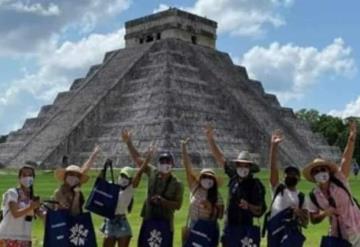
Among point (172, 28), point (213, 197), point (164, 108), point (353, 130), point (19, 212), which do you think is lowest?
point (19, 212)

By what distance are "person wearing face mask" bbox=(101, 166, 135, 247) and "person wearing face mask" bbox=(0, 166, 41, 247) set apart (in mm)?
1325

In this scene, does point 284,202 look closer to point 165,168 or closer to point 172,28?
point 165,168

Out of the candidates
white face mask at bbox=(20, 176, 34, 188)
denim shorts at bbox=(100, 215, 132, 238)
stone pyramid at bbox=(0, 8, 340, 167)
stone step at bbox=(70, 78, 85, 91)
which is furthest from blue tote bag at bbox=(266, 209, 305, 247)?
stone step at bbox=(70, 78, 85, 91)

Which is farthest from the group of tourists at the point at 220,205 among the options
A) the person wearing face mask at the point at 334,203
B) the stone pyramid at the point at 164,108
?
the stone pyramid at the point at 164,108

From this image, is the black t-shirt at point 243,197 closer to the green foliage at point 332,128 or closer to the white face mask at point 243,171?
the white face mask at point 243,171

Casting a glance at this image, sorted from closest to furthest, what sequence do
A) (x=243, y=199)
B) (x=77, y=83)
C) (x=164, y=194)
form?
1. (x=243, y=199)
2. (x=164, y=194)
3. (x=77, y=83)

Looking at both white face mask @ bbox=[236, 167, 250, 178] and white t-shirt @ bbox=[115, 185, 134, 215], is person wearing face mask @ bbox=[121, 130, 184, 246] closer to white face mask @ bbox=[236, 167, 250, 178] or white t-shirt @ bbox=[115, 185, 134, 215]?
white t-shirt @ bbox=[115, 185, 134, 215]

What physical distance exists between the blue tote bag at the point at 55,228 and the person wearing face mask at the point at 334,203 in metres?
2.89

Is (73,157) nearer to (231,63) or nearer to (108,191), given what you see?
(231,63)

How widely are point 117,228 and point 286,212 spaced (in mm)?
2294

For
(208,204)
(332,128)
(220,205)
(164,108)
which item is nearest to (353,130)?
(220,205)

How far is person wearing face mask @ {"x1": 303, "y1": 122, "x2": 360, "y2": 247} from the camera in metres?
7.59

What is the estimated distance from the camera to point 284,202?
8.18 meters

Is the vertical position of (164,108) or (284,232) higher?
(164,108)
